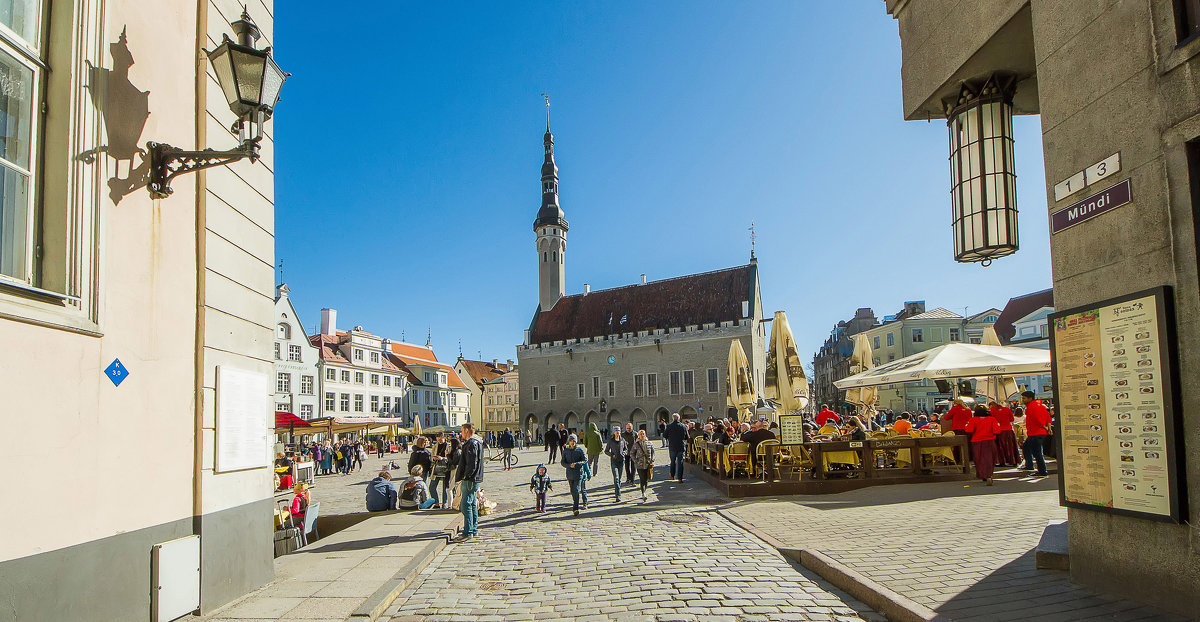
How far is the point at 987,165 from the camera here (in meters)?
7.47

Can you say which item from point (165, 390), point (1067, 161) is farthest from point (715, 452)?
point (165, 390)

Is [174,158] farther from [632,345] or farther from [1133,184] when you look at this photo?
[632,345]

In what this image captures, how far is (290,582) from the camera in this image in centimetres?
701

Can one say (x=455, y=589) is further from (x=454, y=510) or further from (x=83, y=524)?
(x=454, y=510)

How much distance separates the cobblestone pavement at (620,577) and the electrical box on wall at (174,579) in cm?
156

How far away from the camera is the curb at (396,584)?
582 centimetres

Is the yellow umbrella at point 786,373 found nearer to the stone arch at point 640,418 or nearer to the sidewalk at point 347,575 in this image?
the sidewalk at point 347,575

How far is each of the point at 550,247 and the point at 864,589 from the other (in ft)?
206

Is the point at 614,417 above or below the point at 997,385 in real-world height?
below

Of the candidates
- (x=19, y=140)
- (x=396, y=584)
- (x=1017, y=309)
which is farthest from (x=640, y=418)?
(x=19, y=140)

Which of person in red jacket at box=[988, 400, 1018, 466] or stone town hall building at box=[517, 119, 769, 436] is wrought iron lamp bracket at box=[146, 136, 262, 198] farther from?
stone town hall building at box=[517, 119, 769, 436]

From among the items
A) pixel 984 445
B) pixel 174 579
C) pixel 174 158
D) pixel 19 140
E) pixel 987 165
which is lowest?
pixel 174 579

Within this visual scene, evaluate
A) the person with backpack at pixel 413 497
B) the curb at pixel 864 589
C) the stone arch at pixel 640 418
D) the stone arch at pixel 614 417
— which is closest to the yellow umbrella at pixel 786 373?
the person with backpack at pixel 413 497

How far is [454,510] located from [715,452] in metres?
5.95
